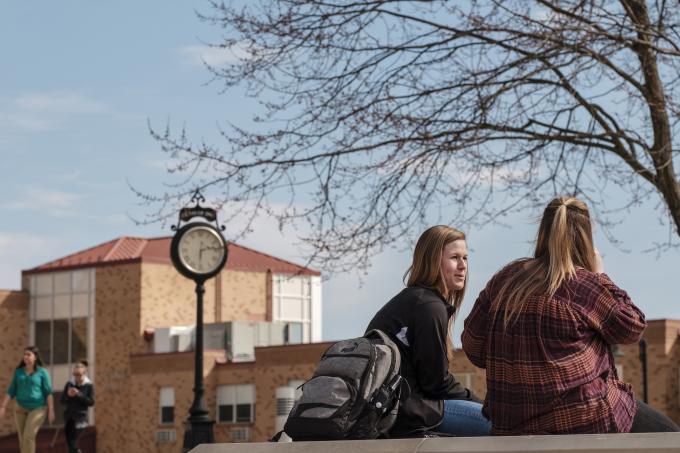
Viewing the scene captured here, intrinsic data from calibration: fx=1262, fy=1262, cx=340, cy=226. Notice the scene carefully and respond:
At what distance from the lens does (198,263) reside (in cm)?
1931

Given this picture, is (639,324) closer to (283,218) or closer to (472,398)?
(472,398)

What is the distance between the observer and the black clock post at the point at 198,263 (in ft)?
58.5

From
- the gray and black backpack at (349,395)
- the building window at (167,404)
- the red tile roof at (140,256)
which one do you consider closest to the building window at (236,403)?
the building window at (167,404)

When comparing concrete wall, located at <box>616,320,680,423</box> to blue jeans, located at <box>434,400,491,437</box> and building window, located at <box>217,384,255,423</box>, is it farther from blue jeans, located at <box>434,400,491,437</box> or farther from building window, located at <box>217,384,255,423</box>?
blue jeans, located at <box>434,400,491,437</box>

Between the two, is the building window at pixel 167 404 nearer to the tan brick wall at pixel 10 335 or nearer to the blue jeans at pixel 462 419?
the tan brick wall at pixel 10 335

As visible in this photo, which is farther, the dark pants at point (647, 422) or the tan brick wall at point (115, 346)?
the tan brick wall at point (115, 346)

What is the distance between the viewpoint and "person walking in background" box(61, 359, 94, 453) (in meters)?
18.6

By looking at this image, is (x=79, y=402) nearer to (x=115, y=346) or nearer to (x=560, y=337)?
(x=560, y=337)

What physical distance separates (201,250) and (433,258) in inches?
525

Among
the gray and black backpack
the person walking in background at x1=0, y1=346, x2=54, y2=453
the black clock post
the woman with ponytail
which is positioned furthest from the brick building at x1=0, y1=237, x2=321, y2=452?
the woman with ponytail

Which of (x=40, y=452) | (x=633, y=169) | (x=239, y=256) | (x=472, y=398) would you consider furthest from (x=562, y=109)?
(x=239, y=256)

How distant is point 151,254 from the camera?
58156 millimetres

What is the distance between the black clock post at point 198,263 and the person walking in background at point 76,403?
158 centimetres

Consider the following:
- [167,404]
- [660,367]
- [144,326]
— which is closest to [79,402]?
[660,367]
